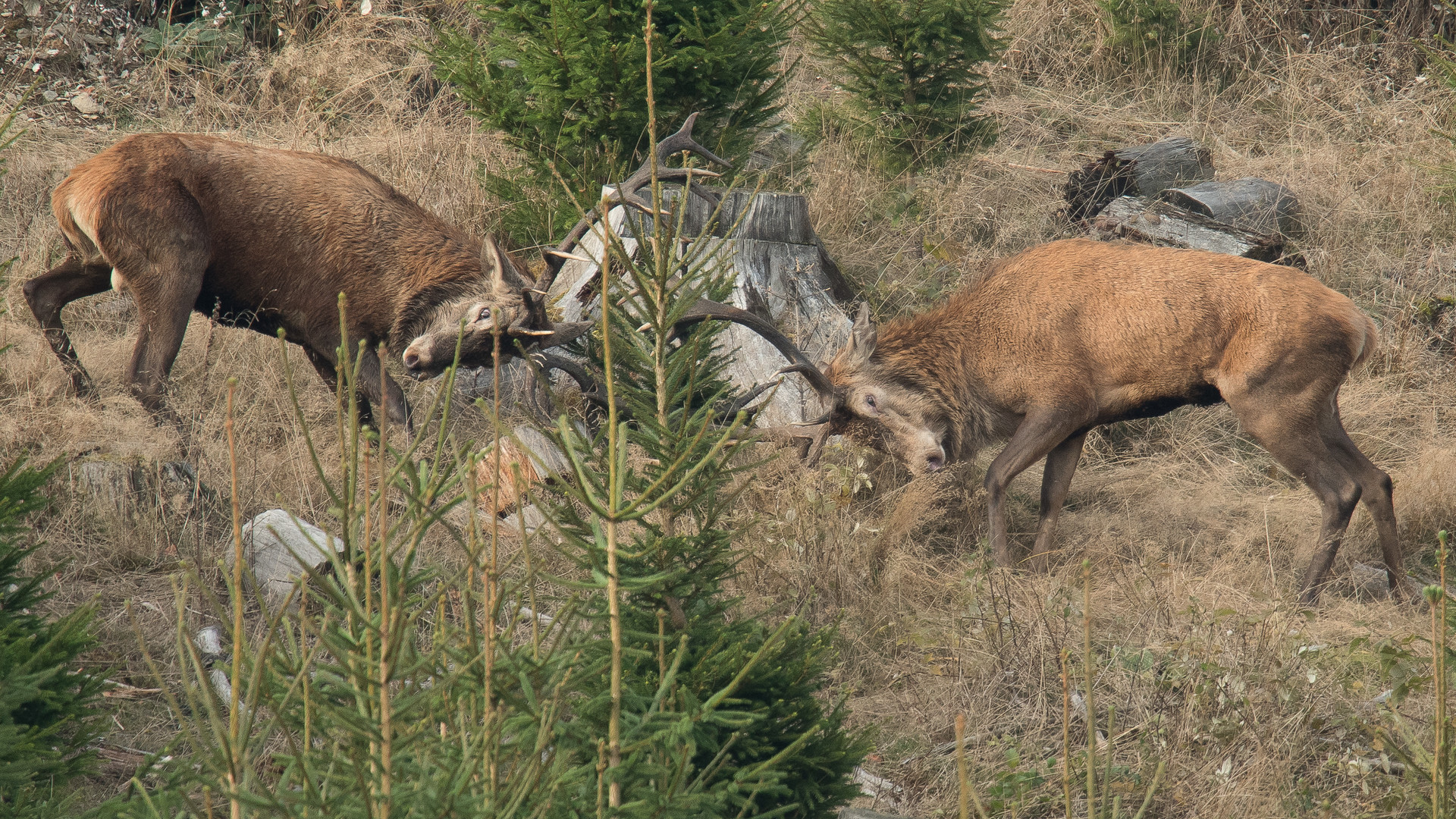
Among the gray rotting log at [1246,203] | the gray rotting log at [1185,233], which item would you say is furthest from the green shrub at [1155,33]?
the gray rotting log at [1185,233]

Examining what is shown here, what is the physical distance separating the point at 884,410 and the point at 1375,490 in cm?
254

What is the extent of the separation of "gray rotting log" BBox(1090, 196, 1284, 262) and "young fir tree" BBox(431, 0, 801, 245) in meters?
2.74

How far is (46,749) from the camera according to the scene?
308 centimetres

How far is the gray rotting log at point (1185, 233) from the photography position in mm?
8719

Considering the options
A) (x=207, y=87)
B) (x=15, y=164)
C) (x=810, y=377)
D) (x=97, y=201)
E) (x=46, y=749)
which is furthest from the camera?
(x=207, y=87)

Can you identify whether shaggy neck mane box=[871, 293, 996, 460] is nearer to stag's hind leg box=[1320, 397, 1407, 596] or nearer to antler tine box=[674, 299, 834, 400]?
antler tine box=[674, 299, 834, 400]

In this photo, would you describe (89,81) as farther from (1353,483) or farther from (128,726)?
(1353,483)

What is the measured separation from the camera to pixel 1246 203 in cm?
927

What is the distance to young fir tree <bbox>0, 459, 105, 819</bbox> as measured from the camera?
2938 mm

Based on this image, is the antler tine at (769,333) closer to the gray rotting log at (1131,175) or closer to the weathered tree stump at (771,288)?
the weathered tree stump at (771,288)

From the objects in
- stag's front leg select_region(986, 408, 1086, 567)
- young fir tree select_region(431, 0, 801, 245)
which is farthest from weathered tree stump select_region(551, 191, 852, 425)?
stag's front leg select_region(986, 408, 1086, 567)

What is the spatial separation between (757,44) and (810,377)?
291 centimetres

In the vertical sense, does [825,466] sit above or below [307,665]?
below

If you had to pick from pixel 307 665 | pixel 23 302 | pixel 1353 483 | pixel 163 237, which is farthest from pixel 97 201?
pixel 1353 483
